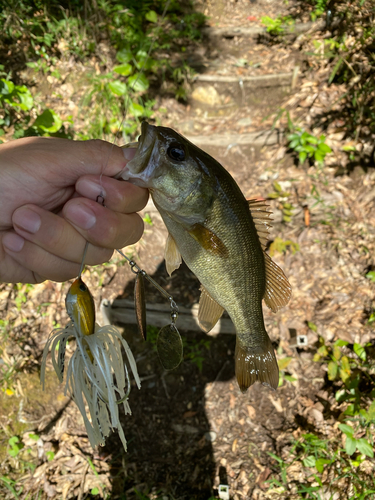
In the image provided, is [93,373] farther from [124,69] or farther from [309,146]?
[124,69]

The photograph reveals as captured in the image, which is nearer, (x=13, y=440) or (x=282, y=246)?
(x=13, y=440)

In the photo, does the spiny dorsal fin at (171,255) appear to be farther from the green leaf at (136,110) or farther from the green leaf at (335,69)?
the green leaf at (335,69)

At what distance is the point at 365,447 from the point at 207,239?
8.37 ft

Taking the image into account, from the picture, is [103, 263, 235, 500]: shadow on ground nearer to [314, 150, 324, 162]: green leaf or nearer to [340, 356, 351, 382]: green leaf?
[340, 356, 351, 382]: green leaf

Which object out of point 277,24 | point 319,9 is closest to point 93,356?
point 277,24

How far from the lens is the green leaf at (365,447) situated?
282cm

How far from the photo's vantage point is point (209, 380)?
3.88 m

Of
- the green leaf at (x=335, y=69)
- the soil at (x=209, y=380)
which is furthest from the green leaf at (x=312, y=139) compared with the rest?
the green leaf at (x=335, y=69)

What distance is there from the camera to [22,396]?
361 cm

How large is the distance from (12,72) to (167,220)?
4.89 metres

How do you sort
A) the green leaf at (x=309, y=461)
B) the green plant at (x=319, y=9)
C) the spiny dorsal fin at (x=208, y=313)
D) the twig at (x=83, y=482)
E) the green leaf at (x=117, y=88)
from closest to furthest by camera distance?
the spiny dorsal fin at (x=208, y=313), the green leaf at (x=309, y=461), the twig at (x=83, y=482), the green leaf at (x=117, y=88), the green plant at (x=319, y=9)

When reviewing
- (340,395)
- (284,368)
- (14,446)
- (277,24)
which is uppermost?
(277,24)

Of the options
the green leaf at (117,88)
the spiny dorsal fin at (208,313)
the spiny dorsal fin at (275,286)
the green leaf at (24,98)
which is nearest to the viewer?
the spiny dorsal fin at (275,286)

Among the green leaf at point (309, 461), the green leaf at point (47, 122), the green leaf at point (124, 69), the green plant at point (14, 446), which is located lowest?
the green plant at point (14, 446)
